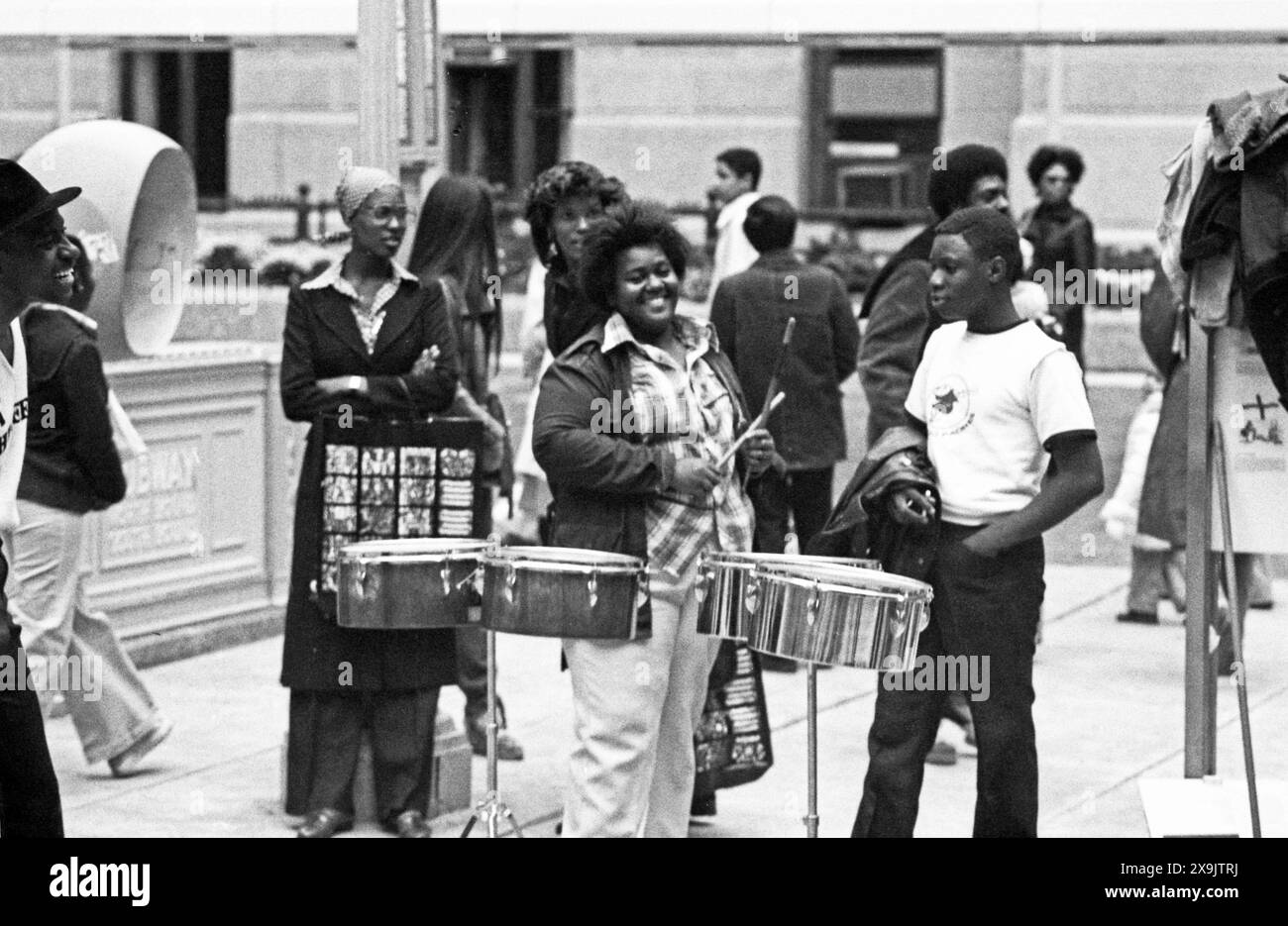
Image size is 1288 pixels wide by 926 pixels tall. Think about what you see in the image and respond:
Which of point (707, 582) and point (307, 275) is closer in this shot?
point (707, 582)

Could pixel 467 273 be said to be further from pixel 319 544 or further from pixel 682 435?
pixel 682 435

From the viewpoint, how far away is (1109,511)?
11.3m

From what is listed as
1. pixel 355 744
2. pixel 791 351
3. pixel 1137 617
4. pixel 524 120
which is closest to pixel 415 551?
pixel 355 744

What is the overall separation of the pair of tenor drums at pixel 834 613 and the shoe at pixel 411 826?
6.16ft

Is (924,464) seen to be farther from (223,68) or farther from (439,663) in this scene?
(223,68)

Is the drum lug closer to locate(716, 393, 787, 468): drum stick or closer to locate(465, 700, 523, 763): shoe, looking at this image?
locate(716, 393, 787, 468): drum stick

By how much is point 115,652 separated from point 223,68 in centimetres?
1624

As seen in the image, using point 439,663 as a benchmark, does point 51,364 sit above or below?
above

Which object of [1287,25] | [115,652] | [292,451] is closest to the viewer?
[115,652]

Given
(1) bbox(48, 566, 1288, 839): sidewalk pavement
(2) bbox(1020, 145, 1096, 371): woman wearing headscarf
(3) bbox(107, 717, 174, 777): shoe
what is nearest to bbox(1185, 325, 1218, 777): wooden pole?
(1) bbox(48, 566, 1288, 839): sidewalk pavement

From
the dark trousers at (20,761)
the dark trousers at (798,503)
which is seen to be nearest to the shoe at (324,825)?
the dark trousers at (20,761)
